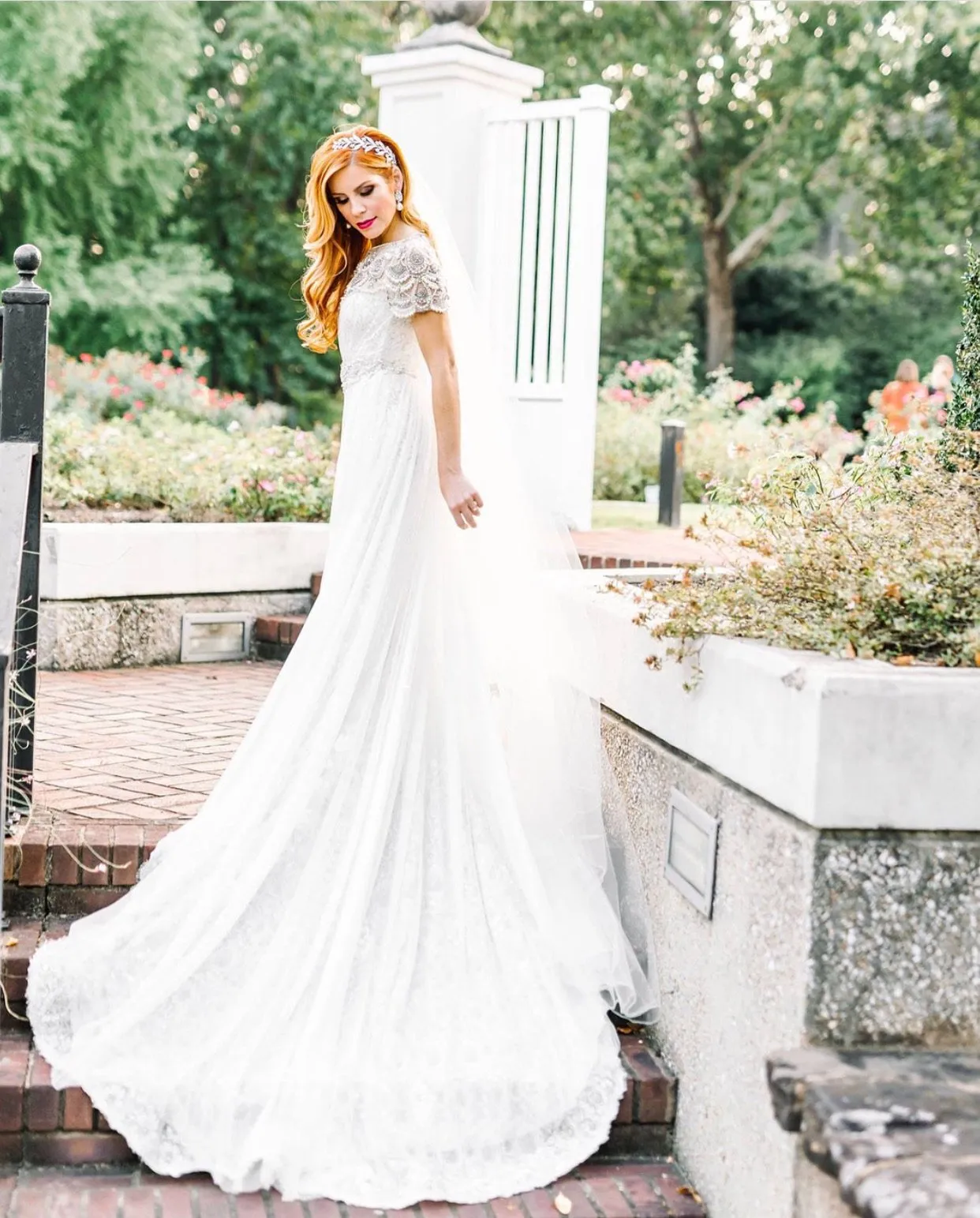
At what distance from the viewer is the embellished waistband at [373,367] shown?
3289 mm

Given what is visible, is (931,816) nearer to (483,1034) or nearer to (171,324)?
(483,1034)

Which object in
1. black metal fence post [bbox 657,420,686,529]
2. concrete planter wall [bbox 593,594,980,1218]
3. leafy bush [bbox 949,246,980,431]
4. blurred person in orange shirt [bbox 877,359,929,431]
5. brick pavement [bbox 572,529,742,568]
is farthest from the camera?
black metal fence post [bbox 657,420,686,529]

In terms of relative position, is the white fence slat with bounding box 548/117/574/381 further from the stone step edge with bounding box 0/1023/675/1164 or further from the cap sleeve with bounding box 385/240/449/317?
the stone step edge with bounding box 0/1023/675/1164

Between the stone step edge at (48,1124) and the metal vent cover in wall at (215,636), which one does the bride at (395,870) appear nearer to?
the stone step edge at (48,1124)

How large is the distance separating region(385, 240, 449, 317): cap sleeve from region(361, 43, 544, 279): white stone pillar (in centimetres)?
422

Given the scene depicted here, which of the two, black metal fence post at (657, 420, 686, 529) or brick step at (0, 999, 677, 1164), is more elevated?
black metal fence post at (657, 420, 686, 529)

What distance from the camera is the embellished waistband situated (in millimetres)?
3289

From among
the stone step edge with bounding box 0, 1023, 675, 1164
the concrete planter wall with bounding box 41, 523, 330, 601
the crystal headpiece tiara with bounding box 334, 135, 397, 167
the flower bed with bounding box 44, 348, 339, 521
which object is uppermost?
the crystal headpiece tiara with bounding box 334, 135, 397, 167

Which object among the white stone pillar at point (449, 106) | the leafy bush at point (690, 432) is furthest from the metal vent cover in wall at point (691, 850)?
the leafy bush at point (690, 432)

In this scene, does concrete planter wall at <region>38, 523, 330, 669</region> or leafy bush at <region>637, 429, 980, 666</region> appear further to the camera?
concrete planter wall at <region>38, 523, 330, 669</region>

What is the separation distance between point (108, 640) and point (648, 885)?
3354mm

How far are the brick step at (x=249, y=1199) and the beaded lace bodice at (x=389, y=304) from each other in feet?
5.95

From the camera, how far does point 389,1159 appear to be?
266 centimetres

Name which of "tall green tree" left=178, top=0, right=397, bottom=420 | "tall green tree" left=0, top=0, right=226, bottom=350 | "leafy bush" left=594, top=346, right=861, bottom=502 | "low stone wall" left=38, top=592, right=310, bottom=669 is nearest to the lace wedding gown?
"low stone wall" left=38, top=592, right=310, bottom=669
